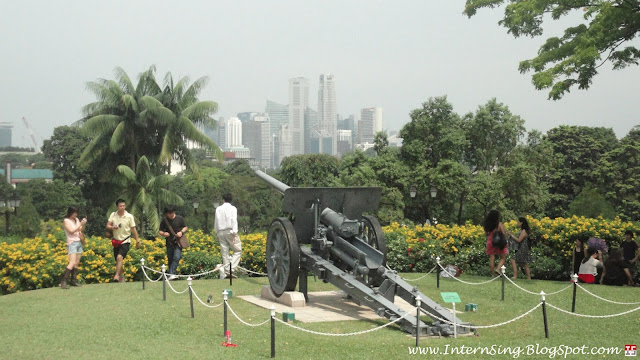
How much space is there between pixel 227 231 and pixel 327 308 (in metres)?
3.71

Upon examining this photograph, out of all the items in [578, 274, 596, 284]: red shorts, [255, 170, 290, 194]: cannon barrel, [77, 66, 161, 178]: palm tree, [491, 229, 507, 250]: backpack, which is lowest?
[578, 274, 596, 284]: red shorts

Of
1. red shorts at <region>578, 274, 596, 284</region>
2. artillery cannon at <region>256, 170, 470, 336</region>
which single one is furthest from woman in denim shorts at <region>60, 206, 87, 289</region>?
red shorts at <region>578, 274, 596, 284</region>

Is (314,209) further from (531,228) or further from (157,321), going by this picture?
(531,228)

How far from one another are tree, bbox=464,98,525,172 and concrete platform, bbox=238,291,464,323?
2778 centimetres

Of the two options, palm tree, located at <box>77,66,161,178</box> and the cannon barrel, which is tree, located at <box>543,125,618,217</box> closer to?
palm tree, located at <box>77,66,161,178</box>

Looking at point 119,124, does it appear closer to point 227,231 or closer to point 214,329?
point 227,231

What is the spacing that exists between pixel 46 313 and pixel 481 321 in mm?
6652

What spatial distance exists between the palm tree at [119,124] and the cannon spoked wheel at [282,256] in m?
21.8

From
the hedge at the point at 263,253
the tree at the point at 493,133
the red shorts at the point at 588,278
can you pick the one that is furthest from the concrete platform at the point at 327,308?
the tree at the point at 493,133

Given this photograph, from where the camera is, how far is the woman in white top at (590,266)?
13438 millimetres

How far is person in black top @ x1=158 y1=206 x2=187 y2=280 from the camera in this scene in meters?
13.6

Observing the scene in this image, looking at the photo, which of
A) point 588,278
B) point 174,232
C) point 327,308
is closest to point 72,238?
point 174,232

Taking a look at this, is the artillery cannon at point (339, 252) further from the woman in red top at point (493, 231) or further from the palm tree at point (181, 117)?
the palm tree at point (181, 117)

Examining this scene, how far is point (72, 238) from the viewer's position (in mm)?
12664
